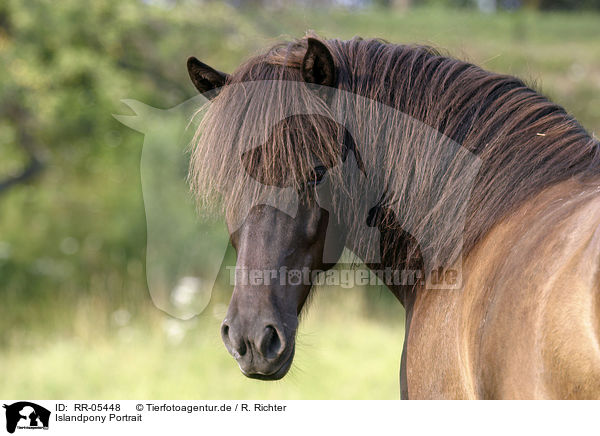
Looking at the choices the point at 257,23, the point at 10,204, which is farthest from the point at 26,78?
the point at 257,23

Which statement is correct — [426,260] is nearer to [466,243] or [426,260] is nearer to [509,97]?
[466,243]

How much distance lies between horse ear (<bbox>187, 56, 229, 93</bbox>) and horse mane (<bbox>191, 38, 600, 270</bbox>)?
0.20 m

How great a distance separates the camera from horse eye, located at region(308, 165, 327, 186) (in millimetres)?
2240

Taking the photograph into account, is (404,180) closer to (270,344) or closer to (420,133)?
(420,133)

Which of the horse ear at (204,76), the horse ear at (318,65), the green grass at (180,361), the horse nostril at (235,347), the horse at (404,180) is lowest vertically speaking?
the green grass at (180,361)

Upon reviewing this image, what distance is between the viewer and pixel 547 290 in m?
1.71

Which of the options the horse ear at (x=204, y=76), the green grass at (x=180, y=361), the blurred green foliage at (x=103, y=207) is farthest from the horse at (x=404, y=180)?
the blurred green foliage at (x=103, y=207)

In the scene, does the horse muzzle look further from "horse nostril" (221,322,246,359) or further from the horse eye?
the horse eye

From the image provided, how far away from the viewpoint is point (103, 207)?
44.4 ft
